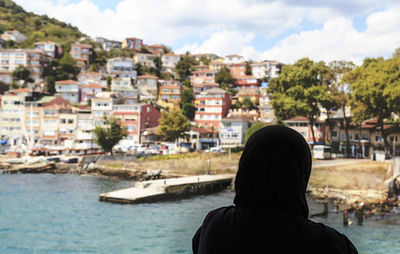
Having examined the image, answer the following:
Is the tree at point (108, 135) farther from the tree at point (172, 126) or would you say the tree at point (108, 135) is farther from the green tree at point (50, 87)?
the green tree at point (50, 87)

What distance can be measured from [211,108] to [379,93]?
32.6m

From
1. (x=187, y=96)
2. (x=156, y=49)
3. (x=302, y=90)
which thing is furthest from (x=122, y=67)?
(x=302, y=90)

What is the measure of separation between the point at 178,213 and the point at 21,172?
84.8 ft

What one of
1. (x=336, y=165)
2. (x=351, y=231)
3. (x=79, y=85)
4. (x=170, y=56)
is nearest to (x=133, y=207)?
(x=351, y=231)

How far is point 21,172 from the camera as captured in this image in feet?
134

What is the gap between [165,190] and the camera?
27.6m

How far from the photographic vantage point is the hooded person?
1679 millimetres

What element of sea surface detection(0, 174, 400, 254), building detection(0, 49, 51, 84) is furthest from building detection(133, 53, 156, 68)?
sea surface detection(0, 174, 400, 254)

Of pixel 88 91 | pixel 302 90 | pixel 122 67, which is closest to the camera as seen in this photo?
pixel 302 90

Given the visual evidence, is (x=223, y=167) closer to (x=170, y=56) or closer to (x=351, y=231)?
(x=351, y=231)

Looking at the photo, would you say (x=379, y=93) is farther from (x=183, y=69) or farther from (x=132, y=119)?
(x=183, y=69)

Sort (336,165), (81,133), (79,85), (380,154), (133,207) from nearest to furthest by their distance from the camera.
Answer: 1. (133,207)
2. (336,165)
3. (380,154)
4. (81,133)
5. (79,85)

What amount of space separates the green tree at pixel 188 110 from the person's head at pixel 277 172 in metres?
68.2

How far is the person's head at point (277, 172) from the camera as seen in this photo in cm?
170
